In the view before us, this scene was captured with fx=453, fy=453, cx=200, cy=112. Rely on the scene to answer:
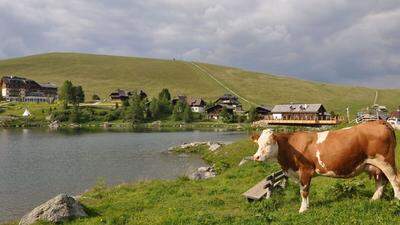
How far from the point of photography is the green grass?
1372 centimetres

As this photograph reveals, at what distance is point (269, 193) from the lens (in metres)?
18.5

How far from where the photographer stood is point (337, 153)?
14.8m

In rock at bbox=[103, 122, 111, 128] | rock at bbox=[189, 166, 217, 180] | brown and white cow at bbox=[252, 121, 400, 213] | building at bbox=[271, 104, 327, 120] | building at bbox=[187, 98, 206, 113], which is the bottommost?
rock at bbox=[189, 166, 217, 180]

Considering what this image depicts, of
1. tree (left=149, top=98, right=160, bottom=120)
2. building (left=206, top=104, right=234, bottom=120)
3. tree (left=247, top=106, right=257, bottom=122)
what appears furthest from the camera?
building (left=206, top=104, right=234, bottom=120)

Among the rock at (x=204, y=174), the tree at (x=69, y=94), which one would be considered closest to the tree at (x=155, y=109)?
the tree at (x=69, y=94)

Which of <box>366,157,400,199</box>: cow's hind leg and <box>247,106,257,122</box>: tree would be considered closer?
<box>366,157,400,199</box>: cow's hind leg

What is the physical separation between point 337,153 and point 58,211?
38.6ft

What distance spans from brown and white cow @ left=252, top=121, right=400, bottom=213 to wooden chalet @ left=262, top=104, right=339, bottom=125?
11285 centimetres

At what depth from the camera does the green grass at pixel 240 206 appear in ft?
45.0

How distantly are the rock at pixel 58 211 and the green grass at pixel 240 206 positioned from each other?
0.47m

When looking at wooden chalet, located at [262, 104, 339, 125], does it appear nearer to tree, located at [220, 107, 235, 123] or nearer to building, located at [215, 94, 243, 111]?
tree, located at [220, 107, 235, 123]

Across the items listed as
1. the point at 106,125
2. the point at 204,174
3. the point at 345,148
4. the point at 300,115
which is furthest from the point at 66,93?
the point at 345,148

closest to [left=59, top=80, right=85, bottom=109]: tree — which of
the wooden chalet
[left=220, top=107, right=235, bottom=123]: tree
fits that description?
[left=220, top=107, right=235, bottom=123]: tree

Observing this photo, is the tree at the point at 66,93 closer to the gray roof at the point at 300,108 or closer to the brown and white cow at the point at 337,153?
the gray roof at the point at 300,108
